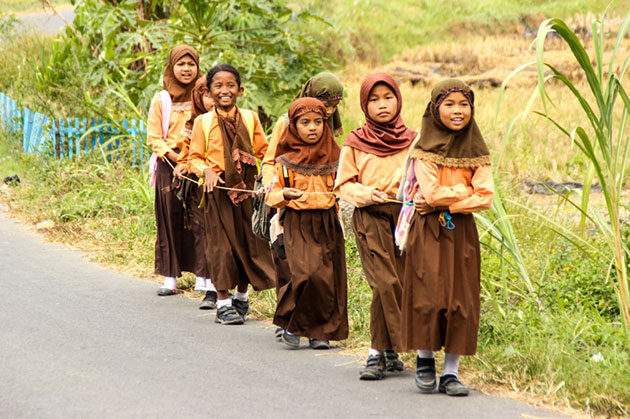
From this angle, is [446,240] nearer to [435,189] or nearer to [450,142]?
[435,189]

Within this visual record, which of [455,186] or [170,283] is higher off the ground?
[455,186]

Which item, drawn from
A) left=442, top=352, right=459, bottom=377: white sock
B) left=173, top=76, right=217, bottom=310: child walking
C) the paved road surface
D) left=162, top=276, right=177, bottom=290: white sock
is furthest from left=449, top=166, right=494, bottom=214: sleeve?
left=162, top=276, right=177, bottom=290: white sock

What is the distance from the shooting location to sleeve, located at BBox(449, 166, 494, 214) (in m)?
4.90

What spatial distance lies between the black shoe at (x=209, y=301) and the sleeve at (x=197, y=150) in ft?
3.62

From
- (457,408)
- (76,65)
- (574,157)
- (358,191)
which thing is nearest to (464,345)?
(457,408)

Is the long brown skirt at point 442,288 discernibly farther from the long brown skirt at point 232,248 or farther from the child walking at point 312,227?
the long brown skirt at point 232,248

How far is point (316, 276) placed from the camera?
5926 millimetres

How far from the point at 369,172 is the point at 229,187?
1.79 m

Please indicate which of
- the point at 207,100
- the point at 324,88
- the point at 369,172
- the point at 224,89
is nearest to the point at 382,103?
the point at 369,172

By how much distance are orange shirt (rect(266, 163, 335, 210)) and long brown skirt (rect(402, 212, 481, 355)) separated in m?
1.06

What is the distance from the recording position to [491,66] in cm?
1725

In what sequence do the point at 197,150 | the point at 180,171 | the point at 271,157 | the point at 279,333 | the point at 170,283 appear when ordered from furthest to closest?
the point at 170,283 → the point at 180,171 → the point at 197,150 → the point at 279,333 → the point at 271,157

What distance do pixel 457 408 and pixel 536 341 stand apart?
835mm

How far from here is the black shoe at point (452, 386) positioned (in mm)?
4977
